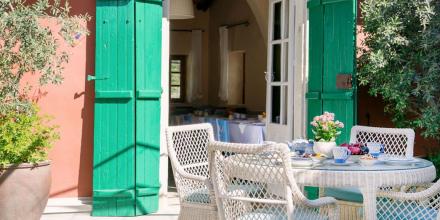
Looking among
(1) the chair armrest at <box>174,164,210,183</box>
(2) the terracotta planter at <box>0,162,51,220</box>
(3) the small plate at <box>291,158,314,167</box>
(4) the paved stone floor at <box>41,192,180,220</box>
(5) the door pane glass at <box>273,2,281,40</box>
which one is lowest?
(4) the paved stone floor at <box>41,192,180,220</box>

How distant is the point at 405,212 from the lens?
3594mm

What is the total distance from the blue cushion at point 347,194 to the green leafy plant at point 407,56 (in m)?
1.23

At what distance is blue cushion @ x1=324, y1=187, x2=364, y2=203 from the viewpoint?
420cm

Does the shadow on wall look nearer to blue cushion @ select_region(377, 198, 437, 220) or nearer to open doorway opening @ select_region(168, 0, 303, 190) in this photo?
open doorway opening @ select_region(168, 0, 303, 190)

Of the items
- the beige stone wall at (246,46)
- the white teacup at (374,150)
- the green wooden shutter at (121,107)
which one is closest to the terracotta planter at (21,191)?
the green wooden shutter at (121,107)

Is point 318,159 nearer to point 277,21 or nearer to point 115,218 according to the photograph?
point 115,218

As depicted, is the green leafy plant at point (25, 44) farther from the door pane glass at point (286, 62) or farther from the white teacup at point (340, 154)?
the door pane glass at point (286, 62)

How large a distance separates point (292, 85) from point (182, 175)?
107 inches

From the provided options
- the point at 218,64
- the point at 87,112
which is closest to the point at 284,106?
the point at 87,112

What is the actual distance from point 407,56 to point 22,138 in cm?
330

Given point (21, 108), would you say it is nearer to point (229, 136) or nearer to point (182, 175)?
point (182, 175)

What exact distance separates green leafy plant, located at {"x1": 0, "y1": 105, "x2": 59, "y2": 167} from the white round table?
2.42 m

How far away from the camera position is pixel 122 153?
564cm

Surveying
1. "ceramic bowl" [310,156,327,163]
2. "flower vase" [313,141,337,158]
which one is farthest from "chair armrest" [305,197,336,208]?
"flower vase" [313,141,337,158]
